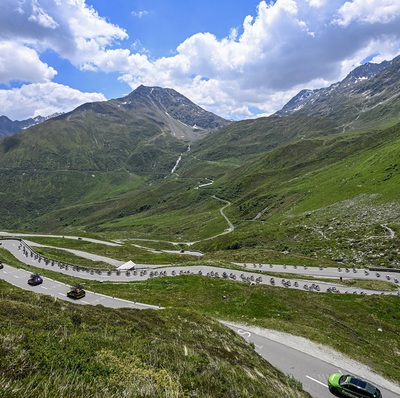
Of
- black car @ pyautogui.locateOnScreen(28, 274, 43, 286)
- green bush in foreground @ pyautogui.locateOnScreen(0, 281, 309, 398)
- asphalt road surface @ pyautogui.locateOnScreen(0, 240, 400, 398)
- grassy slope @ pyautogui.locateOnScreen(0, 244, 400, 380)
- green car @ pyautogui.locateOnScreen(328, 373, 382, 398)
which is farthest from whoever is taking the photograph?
black car @ pyautogui.locateOnScreen(28, 274, 43, 286)

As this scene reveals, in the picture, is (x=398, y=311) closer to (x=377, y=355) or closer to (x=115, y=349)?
(x=377, y=355)

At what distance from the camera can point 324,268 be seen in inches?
2603

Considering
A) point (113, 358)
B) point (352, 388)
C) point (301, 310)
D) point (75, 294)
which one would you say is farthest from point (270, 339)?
point (75, 294)

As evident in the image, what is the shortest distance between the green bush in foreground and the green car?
437cm

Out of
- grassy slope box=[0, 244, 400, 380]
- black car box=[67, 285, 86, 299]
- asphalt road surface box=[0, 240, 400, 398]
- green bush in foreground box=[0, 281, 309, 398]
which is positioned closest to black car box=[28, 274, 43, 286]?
asphalt road surface box=[0, 240, 400, 398]

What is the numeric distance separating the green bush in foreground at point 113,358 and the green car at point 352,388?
172 inches

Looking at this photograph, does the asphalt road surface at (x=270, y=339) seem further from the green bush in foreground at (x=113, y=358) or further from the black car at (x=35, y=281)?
the green bush in foreground at (x=113, y=358)

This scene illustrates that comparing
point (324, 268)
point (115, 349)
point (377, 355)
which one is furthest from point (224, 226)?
point (115, 349)

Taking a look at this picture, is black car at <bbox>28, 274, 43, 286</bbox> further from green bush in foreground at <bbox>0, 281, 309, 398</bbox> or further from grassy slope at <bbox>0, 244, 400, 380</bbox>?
green bush in foreground at <bbox>0, 281, 309, 398</bbox>

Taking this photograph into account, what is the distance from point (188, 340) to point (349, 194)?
126 meters

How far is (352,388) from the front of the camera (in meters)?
20.9

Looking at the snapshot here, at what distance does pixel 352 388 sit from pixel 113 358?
17.6 meters

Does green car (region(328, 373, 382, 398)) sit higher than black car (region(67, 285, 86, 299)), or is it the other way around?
green car (region(328, 373, 382, 398))

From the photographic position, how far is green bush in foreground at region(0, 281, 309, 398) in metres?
10.1
